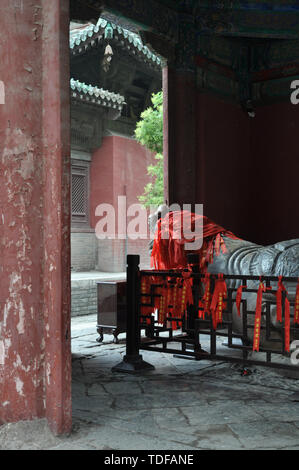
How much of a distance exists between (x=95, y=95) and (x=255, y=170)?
5.73 metres

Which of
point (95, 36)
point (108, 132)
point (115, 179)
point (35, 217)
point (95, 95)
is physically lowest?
point (35, 217)

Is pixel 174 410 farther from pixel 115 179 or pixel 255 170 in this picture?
pixel 115 179

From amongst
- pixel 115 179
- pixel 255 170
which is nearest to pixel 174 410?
pixel 255 170

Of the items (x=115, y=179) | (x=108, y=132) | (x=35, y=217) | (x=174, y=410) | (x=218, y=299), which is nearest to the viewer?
(x=35, y=217)

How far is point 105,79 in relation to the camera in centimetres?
1443

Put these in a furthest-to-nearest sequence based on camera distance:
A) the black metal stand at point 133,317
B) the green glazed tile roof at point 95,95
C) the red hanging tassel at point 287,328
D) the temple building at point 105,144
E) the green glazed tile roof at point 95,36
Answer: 1. the temple building at point 105,144
2. the green glazed tile roof at point 95,36
3. the green glazed tile roof at point 95,95
4. the black metal stand at point 133,317
5. the red hanging tassel at point 287,328

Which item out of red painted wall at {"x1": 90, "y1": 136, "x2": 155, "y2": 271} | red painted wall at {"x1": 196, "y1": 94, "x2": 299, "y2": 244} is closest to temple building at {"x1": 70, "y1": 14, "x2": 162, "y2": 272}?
red painted wall at {"x1": 90, "y1": 136, "x2": 155, "y2": 271}

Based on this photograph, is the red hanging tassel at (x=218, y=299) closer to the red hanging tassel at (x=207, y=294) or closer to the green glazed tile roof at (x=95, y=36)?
the red hanging tassel at (x=207, y=294)

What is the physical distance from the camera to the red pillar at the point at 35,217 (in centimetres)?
333

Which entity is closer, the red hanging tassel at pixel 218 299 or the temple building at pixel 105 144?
the red hanging tassel at pixel 218 299

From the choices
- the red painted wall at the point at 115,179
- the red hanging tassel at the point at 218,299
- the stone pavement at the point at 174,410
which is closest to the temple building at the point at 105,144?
the red painted wall at the point at 115,179

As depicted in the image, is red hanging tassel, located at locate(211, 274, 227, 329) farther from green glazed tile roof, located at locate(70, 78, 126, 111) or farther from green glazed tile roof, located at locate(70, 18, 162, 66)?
green glazed tile roof, located at locate(70, 18, 162, 66)

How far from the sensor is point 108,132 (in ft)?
48.1

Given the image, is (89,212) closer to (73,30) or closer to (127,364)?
(73,30)
